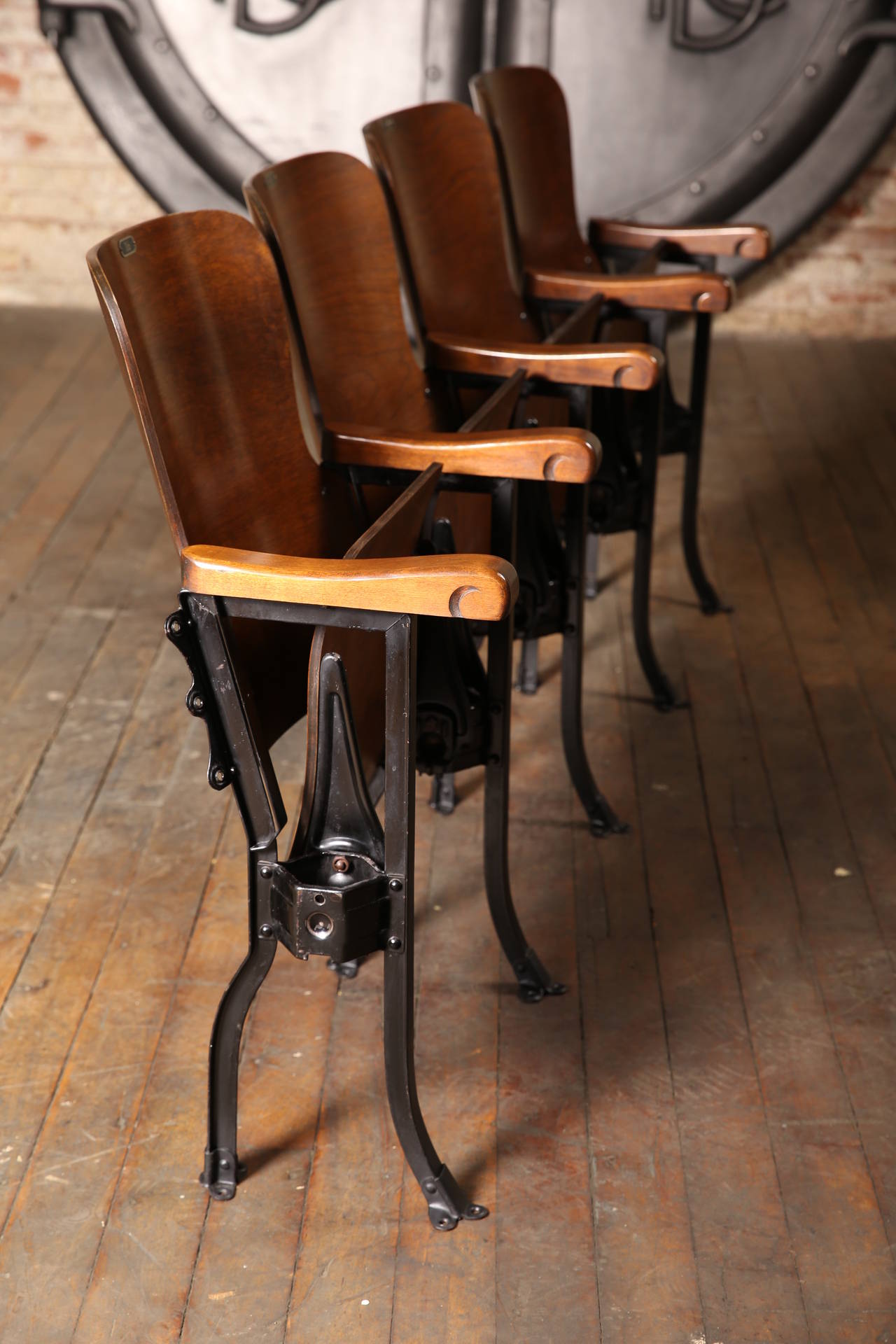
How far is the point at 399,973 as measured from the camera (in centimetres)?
142

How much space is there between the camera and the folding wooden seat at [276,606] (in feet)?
4.20

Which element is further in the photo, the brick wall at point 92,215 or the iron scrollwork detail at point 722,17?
the brick wall at point 92,215

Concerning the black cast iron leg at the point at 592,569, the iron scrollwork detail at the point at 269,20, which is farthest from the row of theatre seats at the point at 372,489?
the iron scrollwork detail at the point at 269,20

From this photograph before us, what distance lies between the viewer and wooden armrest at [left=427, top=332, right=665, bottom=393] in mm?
1919

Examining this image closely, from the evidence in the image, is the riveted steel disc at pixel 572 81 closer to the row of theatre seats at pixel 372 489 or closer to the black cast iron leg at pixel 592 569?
the black cast iron leg at pixel 592 569

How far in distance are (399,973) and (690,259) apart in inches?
71.1

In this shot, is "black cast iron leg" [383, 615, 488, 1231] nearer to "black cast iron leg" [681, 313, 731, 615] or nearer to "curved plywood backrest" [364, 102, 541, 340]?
"curved plywood backrest" [364, 102, 541, 340]

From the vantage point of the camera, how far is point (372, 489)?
1699mm

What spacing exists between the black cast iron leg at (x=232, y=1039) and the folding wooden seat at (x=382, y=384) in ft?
1.10

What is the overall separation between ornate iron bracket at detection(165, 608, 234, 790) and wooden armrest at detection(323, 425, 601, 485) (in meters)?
0.38

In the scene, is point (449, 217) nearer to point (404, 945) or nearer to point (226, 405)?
point (226, 405)

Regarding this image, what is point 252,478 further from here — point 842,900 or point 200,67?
point 200,67

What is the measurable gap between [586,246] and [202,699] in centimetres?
164

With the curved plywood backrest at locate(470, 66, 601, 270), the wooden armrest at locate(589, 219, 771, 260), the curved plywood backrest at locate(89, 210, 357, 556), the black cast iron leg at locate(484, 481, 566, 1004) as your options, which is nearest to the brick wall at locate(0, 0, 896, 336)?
the wooden armrest at locate(589, 219, 771, 260)
